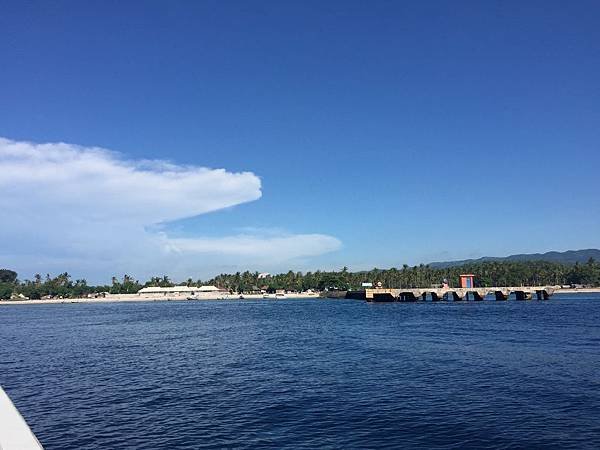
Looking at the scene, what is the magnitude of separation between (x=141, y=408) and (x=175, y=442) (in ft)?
28.1

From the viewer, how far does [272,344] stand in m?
69.3

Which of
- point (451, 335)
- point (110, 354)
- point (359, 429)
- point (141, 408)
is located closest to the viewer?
point (359, 429)

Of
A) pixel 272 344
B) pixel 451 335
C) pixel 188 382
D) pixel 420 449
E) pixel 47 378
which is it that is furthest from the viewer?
pixel 451 335

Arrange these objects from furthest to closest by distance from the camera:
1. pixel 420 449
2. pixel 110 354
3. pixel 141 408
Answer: pixel 110 354, pixel 141 408, pixel 420 449

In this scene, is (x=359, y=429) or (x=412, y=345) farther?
(x=412, y=345)

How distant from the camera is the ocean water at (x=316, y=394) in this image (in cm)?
2594

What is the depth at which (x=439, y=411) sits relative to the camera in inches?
1195

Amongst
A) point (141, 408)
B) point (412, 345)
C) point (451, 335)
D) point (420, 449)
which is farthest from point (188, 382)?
point (451, 335)

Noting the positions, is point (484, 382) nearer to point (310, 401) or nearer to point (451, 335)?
point (310, 401)

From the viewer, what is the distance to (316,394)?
36.0 m

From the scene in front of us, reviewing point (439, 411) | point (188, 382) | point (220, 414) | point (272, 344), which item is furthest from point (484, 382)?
point (272, 344)

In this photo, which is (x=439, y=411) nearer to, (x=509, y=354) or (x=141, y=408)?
(x=141, y=408)

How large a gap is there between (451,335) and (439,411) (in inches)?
1851

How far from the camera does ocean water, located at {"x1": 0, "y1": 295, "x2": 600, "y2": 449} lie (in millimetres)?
25938
